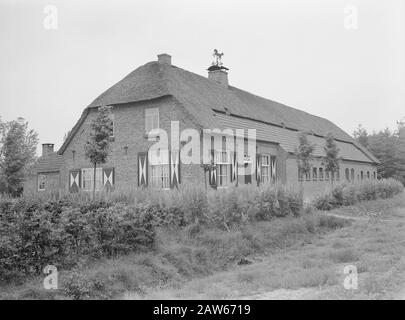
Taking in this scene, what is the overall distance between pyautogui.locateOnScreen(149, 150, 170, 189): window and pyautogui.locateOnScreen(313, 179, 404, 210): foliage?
21.4ft

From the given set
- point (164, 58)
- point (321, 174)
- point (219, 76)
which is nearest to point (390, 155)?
point (321, 174)

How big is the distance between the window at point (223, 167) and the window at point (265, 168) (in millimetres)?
3676

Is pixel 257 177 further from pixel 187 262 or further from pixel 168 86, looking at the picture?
pixel 187 262

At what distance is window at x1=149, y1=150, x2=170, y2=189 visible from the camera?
20891 millimetres

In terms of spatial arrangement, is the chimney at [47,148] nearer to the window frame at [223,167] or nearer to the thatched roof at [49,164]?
the thatched roof at [49,164]

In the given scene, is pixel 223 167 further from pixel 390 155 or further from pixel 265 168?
Answer: pixel 390 155

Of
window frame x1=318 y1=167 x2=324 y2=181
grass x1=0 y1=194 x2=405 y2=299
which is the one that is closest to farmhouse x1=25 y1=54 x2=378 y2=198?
window frame x1=318 y1=167 x2=324 y2=181

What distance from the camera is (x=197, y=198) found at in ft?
40.2

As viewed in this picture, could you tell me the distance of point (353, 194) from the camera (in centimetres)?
2162

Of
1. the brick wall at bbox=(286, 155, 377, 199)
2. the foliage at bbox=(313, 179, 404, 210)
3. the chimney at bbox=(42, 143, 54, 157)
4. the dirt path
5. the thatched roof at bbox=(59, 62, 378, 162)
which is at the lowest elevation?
the dirt path

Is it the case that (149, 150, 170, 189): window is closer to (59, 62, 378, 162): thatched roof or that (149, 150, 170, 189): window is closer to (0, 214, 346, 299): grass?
(59, 62, 378, 162): thatched roof

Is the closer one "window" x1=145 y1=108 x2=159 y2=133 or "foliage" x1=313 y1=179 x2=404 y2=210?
"foliage" x1=313 y1=179 x2=404 y2=210
